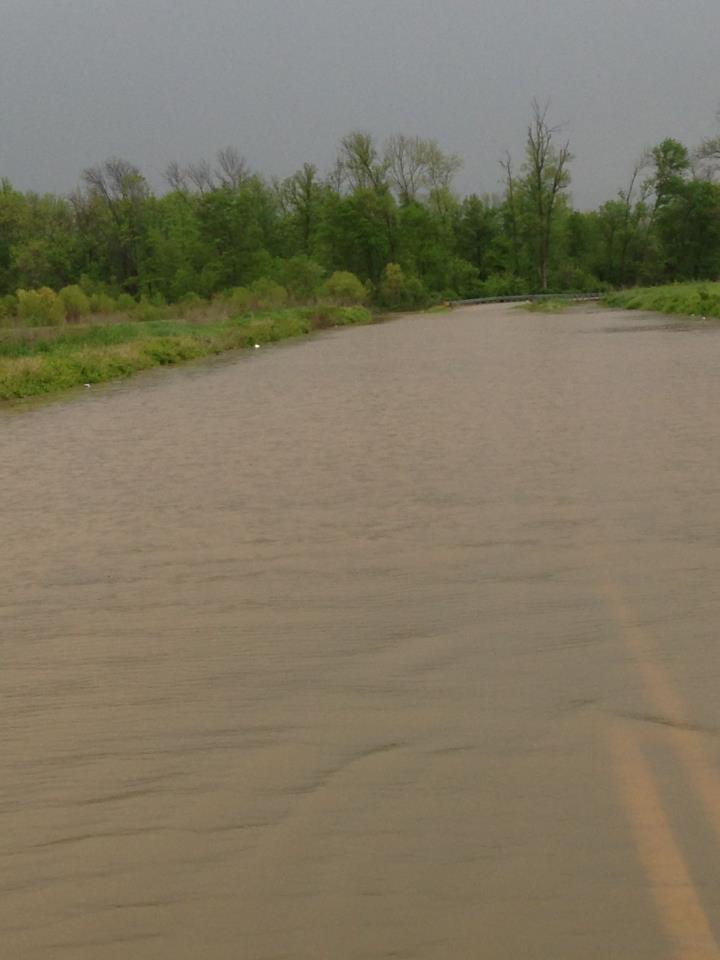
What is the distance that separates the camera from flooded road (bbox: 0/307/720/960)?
3.13m

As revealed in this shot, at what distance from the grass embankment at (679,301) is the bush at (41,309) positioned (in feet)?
87.0

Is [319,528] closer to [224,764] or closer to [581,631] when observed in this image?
[581,631]

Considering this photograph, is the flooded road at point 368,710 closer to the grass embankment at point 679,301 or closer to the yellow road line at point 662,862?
the yellow road line at point 662,862

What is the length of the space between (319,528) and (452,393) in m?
10.1

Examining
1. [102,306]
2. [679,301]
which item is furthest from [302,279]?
[679,301]

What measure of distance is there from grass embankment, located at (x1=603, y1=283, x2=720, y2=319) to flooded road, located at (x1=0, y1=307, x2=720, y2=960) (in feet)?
87.8

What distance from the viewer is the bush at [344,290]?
66.9 m

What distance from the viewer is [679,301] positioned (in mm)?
41062

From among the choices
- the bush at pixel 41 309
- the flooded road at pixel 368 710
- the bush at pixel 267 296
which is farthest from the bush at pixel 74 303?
the flooded road at pixel 368 710

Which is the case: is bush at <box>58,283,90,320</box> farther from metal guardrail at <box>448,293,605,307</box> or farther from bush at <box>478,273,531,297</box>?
bush at <box>478,273,531,297</box>

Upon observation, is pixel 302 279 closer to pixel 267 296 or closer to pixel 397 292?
pixel 267 296

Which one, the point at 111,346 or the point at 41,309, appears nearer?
the point at 111,346

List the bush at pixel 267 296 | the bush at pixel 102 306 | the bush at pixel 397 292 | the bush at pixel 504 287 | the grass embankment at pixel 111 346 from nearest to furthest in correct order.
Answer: the grass embankment at pixel 111 346 < the bush at pixel 102 306 < the bush at pixel 267 296 < the bush at pixel 397 292 < the bush at pixel 504 287

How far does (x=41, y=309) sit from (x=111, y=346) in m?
19.8
